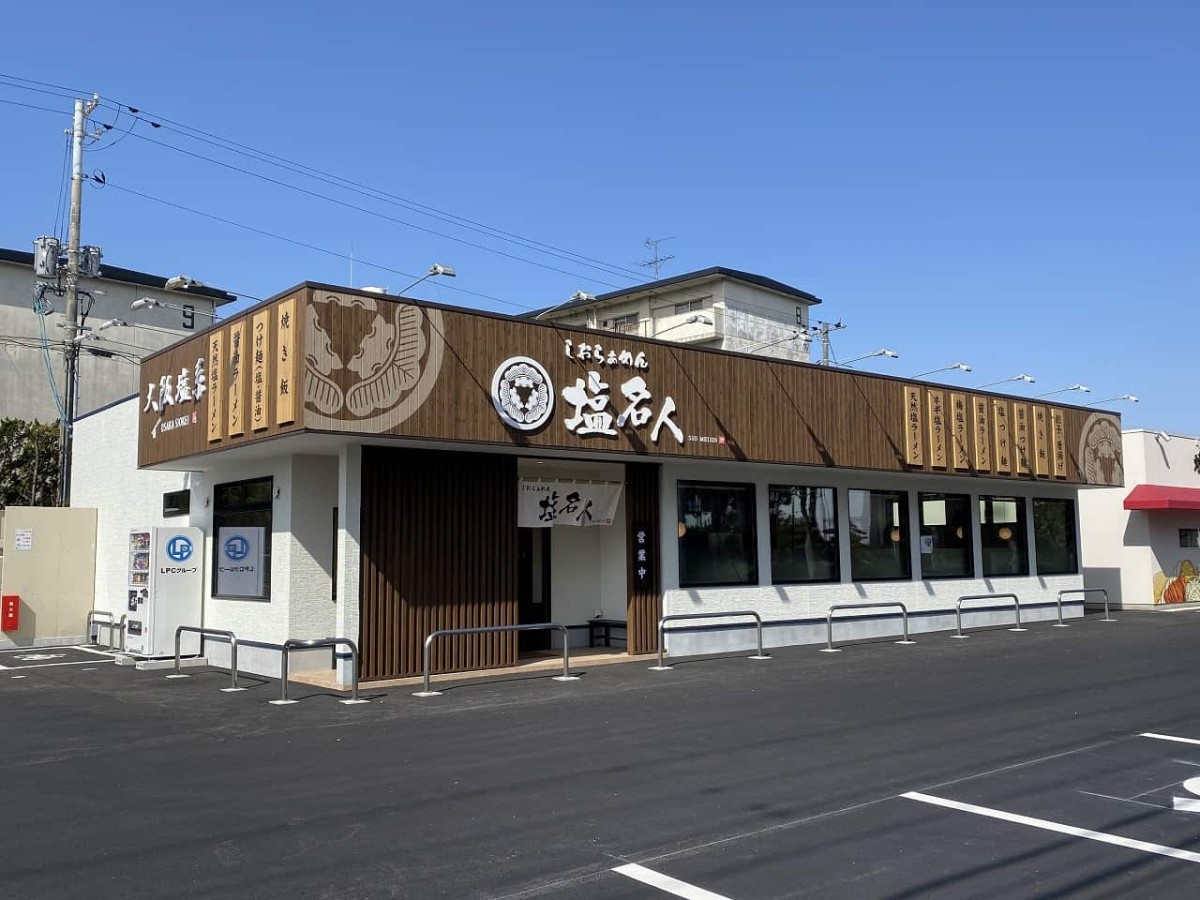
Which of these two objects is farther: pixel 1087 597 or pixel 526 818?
pixel 1087 597

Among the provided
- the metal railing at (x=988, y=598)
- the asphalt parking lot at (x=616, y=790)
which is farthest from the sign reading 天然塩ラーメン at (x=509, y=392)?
the asphalt parking lot at (x=616, y=790)

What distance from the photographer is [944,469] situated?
19594 mm

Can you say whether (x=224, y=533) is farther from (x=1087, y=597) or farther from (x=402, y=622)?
(x=1087, y=597)

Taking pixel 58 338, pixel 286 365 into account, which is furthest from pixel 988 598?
pixel 58 338

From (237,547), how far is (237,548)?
17mm

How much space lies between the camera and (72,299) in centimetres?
2266

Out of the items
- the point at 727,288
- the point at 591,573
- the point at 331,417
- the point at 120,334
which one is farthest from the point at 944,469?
the point at 120,334

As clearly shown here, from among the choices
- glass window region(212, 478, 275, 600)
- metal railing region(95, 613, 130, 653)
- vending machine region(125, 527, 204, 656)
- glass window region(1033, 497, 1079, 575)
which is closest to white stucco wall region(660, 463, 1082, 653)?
glass window region(1033, 497, 1079, 575)

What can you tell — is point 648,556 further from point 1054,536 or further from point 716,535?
point 1054,536

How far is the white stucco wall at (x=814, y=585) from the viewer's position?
16.4 m

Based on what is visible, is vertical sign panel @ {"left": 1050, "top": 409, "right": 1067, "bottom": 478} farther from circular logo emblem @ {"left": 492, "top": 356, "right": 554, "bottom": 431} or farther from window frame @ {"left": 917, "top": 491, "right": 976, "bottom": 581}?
circular logo emblem @ {"left": 492, "top": 356, "right": 554, "bottom": 431}

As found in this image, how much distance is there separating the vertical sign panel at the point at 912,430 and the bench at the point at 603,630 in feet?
21.2

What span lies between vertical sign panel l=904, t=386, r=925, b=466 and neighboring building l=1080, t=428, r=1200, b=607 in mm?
11365

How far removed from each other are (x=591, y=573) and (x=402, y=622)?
14.7 ft
